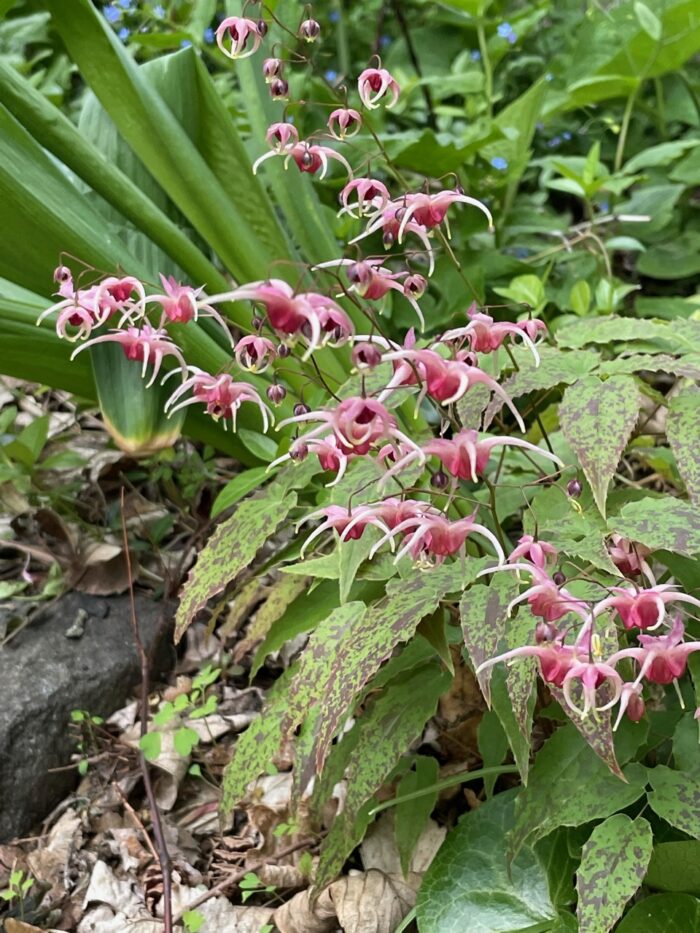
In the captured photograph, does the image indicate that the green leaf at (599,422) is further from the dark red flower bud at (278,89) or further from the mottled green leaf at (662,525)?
the dark red flower bud at (278,89)

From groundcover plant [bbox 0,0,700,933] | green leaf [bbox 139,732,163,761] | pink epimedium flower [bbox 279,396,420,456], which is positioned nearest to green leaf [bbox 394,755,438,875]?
groundcover plant [bbox 0,0,700,933]

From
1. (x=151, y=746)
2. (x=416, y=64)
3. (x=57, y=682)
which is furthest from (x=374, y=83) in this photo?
(x=416, y=64)

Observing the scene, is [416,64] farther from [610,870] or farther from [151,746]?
A: [610,870]

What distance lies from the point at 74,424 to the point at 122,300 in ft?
3.80

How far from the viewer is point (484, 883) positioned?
94cm

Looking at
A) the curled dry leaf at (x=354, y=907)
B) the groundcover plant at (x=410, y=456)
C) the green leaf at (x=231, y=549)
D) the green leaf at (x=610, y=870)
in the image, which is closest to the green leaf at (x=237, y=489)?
the groundcover plant at (x=410, y=456)

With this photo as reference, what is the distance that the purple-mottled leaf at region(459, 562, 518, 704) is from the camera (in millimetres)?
713

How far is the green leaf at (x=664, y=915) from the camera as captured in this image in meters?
0.83

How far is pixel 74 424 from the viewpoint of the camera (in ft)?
6.28

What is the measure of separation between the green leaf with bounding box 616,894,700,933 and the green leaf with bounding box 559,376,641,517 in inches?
14.7

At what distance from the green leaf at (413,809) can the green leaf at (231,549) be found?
1.05 feet

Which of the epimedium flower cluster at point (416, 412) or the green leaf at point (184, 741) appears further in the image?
the green leaf at point (184, 741)

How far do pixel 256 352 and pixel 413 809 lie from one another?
0.57m

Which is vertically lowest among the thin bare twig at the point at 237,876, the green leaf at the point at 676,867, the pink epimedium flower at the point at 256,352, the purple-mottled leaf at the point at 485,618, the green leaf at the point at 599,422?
the thin bare twig at the point at 237,876
